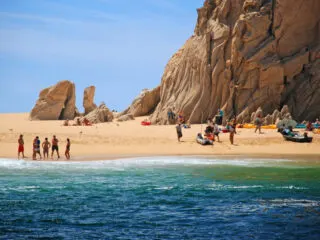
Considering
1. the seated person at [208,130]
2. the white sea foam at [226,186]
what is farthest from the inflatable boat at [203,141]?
the white sea foam at [226,186]

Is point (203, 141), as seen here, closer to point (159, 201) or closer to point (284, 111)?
point (284, 111)

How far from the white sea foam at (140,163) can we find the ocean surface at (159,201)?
0.16 metres

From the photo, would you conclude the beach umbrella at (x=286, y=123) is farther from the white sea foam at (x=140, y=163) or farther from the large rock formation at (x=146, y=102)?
the large rock formation at (x=146, y=102)

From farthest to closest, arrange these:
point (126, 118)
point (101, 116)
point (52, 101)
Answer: point (52, 101), point (101, 116), point (126, 118)

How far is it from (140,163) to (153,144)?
22.2 feet

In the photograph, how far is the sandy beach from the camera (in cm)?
2823

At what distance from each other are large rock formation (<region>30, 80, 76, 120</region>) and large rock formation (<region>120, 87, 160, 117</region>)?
558cm

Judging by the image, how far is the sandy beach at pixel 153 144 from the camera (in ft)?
92.6

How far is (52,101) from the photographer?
151 ft

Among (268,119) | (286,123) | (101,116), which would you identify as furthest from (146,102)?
(286,123)

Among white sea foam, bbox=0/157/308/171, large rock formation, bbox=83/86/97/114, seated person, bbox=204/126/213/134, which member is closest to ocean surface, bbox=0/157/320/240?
white sea foam, bbox=0/157/308/171

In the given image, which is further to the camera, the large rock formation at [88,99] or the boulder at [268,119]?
the large rock formation at [88,99]

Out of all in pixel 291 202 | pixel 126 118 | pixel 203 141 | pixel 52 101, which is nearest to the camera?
pixel 291 202

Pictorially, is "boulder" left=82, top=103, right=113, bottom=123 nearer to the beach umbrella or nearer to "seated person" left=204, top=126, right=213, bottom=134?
"seated person" left=204, top=126, right=213, bottom=134
